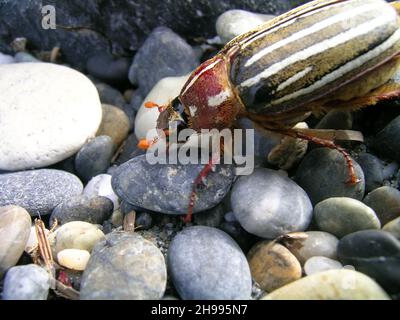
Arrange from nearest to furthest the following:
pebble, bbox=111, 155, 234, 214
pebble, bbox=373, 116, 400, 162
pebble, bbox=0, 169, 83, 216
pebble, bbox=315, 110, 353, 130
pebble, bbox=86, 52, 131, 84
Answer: pebble, bbox=111, 155, 234, 214 → pebble, bbox=373, 116, 400, 162 → pebble, bbox=0, 169, 83, 216 → pebble, bbox=315, 110, 353, 130 → pebble, bbox=86, 52, 131, 84

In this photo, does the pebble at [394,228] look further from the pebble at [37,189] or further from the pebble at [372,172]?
the pebble at [37,189]

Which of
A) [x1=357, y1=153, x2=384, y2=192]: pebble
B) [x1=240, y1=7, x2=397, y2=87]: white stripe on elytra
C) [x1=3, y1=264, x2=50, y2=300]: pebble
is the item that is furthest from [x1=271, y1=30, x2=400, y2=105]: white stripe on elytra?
[x1=3, y1=264, x2=50, y2=300]: pebble

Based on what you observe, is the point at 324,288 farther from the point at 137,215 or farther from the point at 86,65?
the point at 86,65

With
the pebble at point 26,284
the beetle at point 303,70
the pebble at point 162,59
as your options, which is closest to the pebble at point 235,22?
the pebble at point 162,59

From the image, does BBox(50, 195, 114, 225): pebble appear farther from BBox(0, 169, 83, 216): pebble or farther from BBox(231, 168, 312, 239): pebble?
BBox(231, 168, 312, 239): pebble

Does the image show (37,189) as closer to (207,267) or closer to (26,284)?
(26,284)
